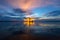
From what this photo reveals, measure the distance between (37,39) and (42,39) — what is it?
71cm

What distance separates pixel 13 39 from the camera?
1603 centimetres

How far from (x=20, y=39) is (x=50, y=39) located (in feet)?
11.1

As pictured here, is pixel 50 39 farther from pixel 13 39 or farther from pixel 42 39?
pixel 13 39

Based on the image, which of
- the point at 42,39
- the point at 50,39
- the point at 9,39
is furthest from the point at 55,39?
the point at 9,39

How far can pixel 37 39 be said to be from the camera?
16641 mm

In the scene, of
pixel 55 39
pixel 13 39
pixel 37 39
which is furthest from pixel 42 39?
pixel 13 39

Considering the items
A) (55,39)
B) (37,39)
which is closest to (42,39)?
(37,39)

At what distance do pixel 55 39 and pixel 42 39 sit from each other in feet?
6.03

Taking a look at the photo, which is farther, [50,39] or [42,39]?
[42,39]

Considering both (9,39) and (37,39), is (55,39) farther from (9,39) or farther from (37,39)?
(9,39)

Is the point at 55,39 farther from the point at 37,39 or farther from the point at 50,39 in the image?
the point at 37,39

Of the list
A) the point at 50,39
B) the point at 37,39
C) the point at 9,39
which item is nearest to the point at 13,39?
the point at 9,39

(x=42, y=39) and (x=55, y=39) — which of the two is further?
(x=42, y=39)

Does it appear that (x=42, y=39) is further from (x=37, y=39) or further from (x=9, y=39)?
(x=9, y=39)
